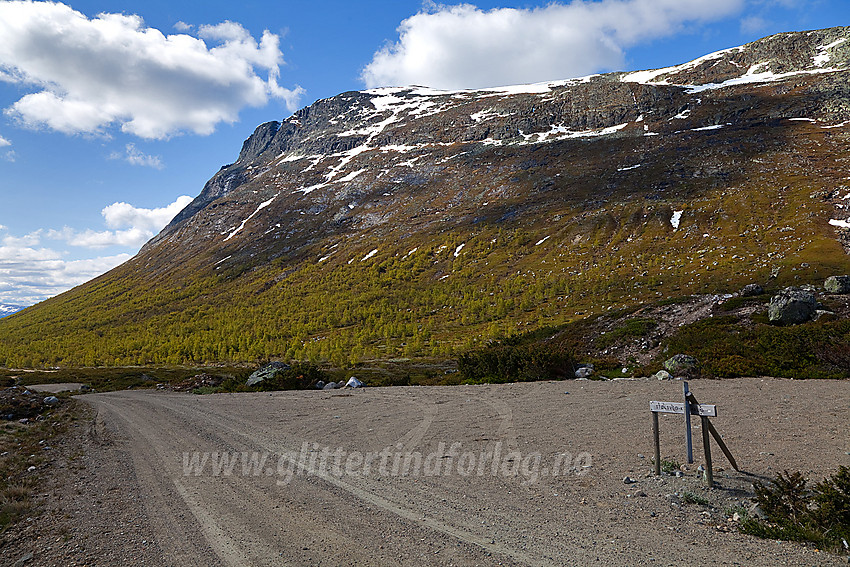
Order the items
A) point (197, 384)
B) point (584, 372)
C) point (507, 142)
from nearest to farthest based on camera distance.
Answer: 1. point (584, 372)
2. point (197, 384)
3. point (507, 142)

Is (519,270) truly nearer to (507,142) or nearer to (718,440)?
(718,440)

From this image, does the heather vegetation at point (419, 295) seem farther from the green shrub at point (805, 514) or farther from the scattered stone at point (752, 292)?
the green shrub at point (805, 514)

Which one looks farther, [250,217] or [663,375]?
[250,217]

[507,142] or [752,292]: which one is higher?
[507,142]

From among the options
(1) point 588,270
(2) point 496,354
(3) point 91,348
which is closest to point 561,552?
(2) point 496,354

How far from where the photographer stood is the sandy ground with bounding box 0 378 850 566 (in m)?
6.08

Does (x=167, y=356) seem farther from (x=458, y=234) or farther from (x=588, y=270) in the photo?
(x=588, y=270)

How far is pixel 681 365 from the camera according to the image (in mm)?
19734

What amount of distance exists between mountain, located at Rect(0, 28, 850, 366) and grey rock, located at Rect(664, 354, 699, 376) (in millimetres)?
31147

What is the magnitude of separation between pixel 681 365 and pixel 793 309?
25.7 ft

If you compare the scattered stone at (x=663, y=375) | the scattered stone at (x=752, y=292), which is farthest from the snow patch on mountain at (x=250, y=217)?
the scattered stone at (x=663, y=375)

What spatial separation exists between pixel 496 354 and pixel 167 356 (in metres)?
68.9

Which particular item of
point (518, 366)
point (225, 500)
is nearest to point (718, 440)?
point (225, 500)

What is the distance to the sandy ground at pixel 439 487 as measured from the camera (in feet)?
20.0
